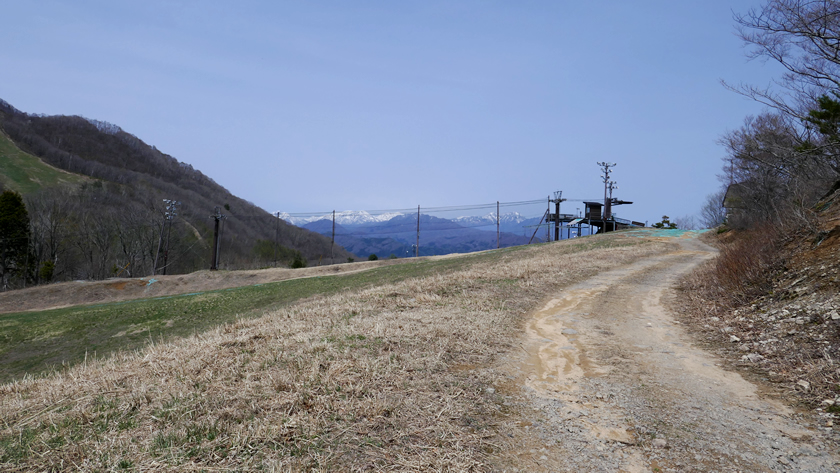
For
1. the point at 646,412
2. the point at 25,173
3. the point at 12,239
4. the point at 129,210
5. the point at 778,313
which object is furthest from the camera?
the point at 25,173

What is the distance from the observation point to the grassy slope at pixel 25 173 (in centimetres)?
8850

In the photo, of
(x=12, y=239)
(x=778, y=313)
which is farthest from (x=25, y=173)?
(x=778, y=313)

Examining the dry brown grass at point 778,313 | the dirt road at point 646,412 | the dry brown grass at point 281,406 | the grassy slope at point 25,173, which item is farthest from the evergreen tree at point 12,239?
the dry brown grass at point 778,313

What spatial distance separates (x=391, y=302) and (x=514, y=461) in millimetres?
6581

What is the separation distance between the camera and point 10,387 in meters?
5.49

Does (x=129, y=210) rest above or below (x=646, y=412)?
above

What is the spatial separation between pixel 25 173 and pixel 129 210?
49809mm

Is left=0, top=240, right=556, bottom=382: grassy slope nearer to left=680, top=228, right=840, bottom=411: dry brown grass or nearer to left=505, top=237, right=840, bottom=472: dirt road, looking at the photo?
left=505, top=237, right=840, bottom=472: dirt road

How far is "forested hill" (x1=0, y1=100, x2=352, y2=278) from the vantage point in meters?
62.8

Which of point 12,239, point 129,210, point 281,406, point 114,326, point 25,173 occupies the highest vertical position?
point 25,173

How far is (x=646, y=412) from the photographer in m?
4.12

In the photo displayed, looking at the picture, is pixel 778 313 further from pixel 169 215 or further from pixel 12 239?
pixel 12 239

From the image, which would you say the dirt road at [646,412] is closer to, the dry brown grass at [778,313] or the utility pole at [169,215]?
the dry brown grass at [778,313]

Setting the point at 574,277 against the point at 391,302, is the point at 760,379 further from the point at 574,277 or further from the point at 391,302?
the point at 574,277
